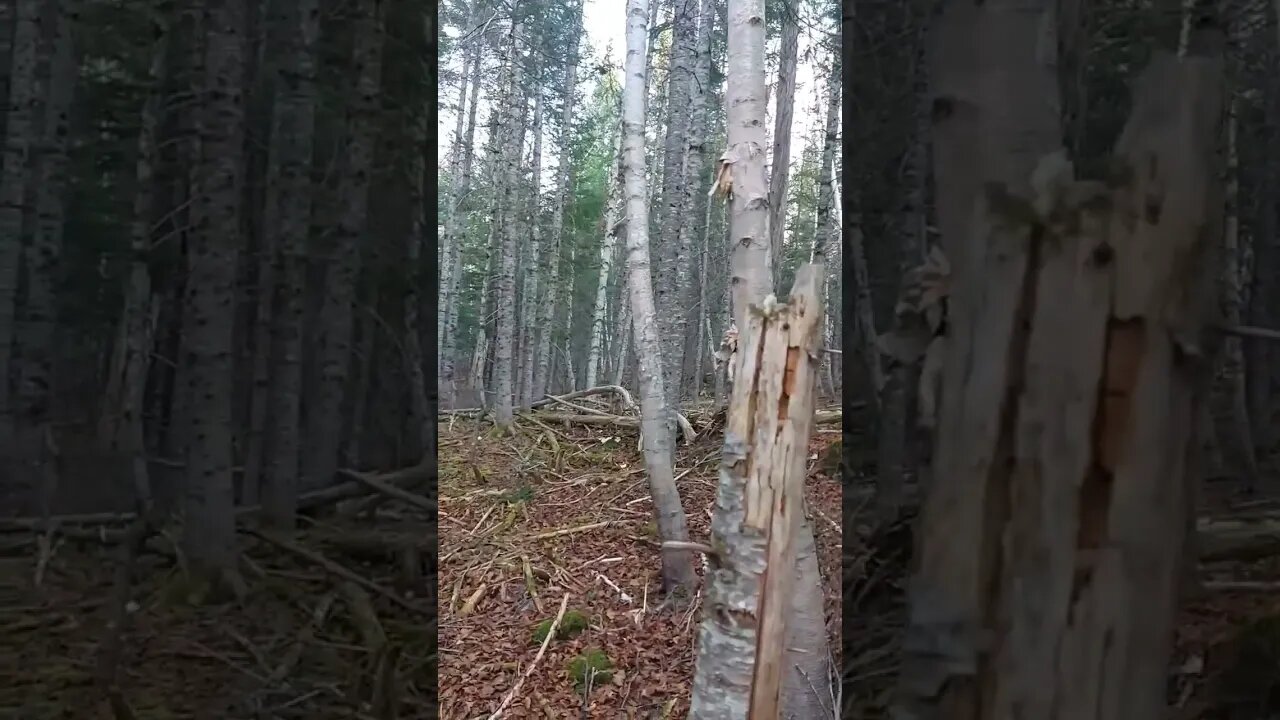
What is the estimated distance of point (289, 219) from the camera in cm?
167

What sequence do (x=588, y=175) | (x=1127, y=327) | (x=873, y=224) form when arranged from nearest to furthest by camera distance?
1. (x=1127, y=327)
2. (x=873, y=224)
3. (x=588, y=175)

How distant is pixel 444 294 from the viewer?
7715mm

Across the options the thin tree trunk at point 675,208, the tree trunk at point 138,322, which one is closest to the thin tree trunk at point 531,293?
the thin tree trunk at point 675,208

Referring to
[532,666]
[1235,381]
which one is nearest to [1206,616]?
[1235,381]

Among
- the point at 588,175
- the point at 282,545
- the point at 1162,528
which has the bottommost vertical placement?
the point at 282,545

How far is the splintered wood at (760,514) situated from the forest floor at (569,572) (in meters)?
0.51

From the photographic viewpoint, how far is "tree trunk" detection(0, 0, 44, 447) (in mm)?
1641

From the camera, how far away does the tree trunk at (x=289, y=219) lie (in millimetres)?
1657

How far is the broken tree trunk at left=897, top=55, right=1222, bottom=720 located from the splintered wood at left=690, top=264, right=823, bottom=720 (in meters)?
0.97

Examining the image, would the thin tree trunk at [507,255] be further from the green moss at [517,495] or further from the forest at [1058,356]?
the forest at [1058,356]

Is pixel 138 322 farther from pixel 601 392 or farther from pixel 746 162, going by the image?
pixel 601 392

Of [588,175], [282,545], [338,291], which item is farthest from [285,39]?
[588,175]

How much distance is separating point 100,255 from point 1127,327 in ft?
6.30

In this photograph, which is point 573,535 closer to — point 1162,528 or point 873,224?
point 873,224
